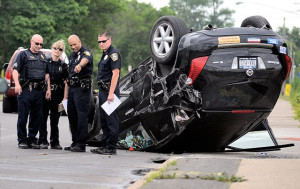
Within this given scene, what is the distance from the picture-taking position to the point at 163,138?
8.73 meters

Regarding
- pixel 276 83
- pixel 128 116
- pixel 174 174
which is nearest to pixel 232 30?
pixel 276 83

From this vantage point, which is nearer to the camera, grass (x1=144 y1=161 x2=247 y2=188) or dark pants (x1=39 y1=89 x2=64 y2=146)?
grass (x1=144 y1=161 x2=247 y2=188)

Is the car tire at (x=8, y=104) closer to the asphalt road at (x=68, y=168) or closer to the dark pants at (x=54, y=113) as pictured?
the asphalt road at (x=68, y=168)

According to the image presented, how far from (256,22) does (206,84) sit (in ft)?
4.90

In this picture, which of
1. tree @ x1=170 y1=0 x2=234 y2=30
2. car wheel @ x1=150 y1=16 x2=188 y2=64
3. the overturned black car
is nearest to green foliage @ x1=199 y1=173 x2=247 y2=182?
the overturned black car

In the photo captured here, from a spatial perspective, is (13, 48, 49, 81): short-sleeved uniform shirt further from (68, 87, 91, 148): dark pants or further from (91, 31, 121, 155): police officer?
(91, 31, 121, 155): police officer

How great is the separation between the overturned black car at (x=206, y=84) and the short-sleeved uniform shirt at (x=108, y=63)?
476 mm

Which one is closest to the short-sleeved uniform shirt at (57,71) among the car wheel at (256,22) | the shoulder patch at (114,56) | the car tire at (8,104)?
the shoulder patch at (114,56)

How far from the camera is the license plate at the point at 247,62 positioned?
26.2ft

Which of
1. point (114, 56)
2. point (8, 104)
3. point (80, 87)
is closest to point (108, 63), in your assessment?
point (114, 56)

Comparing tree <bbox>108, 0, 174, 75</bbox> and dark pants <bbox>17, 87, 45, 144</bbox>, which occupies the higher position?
dark pants <bbox>17, 87, 45, 144</bbox>

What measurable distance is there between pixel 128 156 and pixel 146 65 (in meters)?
1.35

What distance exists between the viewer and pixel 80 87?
9250 millimetres

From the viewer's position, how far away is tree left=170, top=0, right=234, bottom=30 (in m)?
125
